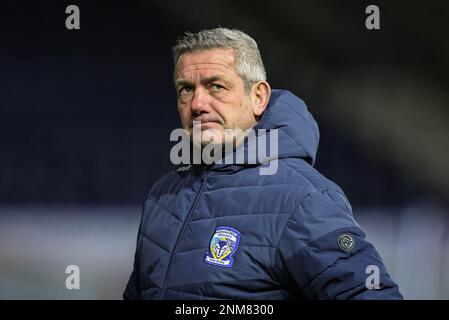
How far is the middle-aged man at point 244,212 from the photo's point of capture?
1261 mm

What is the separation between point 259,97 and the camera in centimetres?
159

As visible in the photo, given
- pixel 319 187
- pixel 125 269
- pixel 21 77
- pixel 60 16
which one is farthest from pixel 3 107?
pixel 319 187

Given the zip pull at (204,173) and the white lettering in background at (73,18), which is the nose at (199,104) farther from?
the white lettering in background at (73,18)

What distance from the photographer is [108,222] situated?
2.91 meters

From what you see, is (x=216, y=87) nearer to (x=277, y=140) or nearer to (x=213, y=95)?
(x=213, y=95)

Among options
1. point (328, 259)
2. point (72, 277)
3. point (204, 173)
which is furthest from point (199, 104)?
point (72, 277)

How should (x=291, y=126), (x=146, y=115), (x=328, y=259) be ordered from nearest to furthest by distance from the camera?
(x=328, y=259)
(x=291, y=126)
(x=146, y=115)

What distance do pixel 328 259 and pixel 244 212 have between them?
208 mm

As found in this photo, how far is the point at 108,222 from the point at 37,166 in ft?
1.26

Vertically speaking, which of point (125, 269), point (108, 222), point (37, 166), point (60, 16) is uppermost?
point (60, 16)

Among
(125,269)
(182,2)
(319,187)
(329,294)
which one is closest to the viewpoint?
(329,294)

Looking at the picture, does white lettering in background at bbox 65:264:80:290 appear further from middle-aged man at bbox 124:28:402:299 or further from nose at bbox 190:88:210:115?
nose at bbox 190:88:210:115

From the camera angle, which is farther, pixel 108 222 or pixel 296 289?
pixel 108 222
